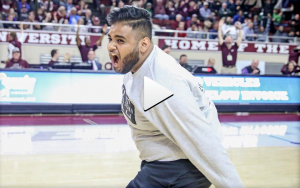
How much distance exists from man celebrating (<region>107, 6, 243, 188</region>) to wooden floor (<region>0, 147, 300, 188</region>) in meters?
2.45

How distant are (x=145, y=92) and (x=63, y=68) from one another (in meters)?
7.91

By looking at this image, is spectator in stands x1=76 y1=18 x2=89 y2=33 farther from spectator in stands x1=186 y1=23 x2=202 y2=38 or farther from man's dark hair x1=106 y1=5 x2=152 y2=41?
man's dark hair x1=106 y1=5 x2=152 y2=41

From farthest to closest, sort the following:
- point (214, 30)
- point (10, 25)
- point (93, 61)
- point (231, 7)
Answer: point (231, 7)
point (214, 30)
point (10, 25)
point (93, 61)

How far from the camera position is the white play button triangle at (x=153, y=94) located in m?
1.80

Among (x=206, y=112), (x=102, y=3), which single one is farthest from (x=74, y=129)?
(x=102, y=3)

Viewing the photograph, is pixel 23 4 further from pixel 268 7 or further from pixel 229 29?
pixel 268 7

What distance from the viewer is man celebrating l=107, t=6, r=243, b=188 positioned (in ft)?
5.91

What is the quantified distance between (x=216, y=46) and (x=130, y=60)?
14.1 metres

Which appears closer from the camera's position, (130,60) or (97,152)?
(130,60)

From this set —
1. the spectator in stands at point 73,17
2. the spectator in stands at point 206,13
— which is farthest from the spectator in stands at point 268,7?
the spectator in stands at point 73,17

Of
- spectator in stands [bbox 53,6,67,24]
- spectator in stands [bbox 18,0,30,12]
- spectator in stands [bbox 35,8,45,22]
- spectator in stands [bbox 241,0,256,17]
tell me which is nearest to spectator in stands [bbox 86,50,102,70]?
spectator in stands [bbox 53,6,67,24]

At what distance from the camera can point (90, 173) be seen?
15.7 feet

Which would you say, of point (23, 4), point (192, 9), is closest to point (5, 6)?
point (23, 4)

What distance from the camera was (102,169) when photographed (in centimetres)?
499
